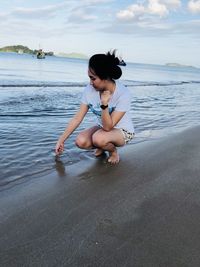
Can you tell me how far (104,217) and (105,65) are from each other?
75.4 inches

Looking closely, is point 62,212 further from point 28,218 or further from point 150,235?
point 150,235

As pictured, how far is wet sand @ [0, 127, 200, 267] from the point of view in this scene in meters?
2.56

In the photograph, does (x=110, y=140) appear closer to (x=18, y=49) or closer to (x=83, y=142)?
(x=83, y=142)

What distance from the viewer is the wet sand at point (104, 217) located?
2561mm

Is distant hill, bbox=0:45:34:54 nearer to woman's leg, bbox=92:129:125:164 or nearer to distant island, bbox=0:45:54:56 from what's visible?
distant island, bbox=0:45:54:56

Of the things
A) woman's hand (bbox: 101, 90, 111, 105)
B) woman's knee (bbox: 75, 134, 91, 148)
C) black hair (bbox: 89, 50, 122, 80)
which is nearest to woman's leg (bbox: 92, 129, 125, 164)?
woman's knee (bbox: 75, 134, 91, 148)

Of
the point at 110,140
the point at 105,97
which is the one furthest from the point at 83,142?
the point at 105,97

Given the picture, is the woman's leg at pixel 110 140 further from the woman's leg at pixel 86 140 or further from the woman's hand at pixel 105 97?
the woman's hand at pixel 105 97

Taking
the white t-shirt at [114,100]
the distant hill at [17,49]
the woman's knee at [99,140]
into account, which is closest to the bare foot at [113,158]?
the woman's knee at [99,140]

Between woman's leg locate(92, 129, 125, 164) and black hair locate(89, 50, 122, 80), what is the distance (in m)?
0.74

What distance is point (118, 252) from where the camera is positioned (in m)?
2.61

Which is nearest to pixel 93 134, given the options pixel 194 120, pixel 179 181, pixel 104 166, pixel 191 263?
pixel 104 166

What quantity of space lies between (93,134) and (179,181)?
135 centimetres

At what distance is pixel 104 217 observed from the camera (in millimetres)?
3168
